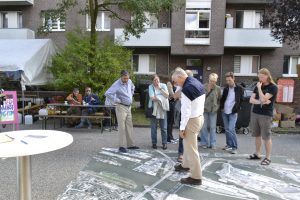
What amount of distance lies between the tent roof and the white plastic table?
282 inches

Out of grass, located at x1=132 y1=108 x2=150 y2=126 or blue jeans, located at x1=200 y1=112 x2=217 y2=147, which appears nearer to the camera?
blue jeans, located at x1=200 y1=112 x2=217 y2=147

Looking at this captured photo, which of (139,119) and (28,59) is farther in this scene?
(139,119)

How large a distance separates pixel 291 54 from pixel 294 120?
39.3 ft

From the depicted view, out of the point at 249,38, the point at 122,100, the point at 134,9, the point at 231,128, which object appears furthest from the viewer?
the point at 249,38

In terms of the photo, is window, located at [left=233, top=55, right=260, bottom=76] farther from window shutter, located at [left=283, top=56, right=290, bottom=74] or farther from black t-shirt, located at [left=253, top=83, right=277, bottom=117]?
black t-shirt, located at [left=253, top=83, right=277, bottom=117]

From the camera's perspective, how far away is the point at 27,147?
313cm

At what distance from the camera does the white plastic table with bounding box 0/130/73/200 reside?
3.05 m

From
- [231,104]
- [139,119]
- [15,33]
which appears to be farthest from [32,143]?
[15,33]

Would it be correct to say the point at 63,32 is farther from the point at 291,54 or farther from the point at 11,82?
the point at 291,54

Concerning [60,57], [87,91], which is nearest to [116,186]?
[87,91]

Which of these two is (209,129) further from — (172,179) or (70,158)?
(70,158)

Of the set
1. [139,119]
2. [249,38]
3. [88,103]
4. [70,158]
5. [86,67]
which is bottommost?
[70,158]

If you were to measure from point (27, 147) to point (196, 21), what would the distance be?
18358 mm

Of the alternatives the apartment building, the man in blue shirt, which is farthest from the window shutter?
the man in blue shirt
